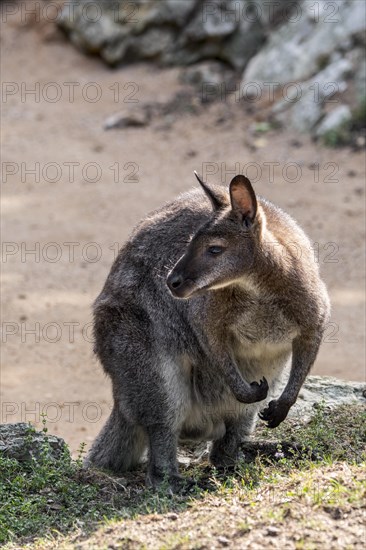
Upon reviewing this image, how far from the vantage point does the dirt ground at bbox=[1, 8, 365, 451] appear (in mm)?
9773

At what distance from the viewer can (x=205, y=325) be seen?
6.02 meters

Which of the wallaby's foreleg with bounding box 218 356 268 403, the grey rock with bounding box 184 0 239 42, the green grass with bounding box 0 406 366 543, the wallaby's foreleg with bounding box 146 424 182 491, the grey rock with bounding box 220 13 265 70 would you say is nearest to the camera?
the green grass with bounding box 0 406 366 543

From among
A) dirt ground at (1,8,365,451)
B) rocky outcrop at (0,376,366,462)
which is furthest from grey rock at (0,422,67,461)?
dirt ground at (1,8,365,451)

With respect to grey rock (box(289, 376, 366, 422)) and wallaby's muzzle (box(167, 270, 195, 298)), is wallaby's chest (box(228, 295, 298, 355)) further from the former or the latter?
grey rock (box(289, 376, 366, 422))

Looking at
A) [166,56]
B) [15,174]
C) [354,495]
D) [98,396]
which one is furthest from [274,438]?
[166,56]

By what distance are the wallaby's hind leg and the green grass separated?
11 cm

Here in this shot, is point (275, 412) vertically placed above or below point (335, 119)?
below

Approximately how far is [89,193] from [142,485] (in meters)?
7.88

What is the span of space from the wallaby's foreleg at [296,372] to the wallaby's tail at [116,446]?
0.91m

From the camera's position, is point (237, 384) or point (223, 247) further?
point (237, 384)

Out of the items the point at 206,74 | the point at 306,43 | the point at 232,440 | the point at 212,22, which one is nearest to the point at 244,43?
the point at 212,22

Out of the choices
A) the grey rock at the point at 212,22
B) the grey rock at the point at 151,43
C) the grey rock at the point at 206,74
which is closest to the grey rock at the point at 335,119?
the grey rock at the point at 206,74

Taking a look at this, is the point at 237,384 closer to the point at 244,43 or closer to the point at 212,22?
the point at 244,43

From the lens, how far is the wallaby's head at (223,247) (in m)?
5.54
